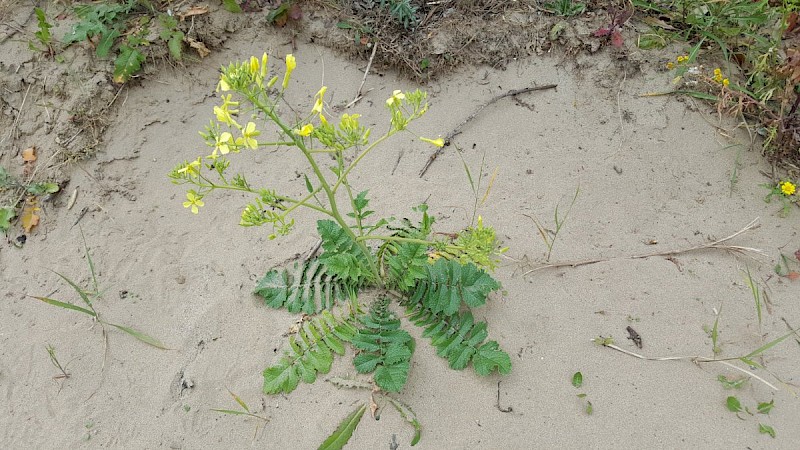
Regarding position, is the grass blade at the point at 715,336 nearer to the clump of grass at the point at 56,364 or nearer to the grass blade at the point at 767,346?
the grass blade at the point at 767,346

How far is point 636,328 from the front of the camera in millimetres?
2461

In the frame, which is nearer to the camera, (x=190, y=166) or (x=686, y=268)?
(x=190, y=166)

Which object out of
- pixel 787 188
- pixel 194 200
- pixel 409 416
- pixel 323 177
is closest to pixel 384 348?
pixel 409 416

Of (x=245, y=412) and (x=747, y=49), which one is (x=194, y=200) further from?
(x=747, y=49)

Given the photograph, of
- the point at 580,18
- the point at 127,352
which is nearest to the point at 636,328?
the point at 580,18

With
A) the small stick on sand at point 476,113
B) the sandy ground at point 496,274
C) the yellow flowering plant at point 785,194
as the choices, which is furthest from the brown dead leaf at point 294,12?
the yellow flowering plant at point 785,194

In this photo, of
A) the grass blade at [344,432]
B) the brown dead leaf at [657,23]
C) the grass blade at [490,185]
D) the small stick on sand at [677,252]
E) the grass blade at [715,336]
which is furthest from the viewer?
the brown dead leaf at [657,23]

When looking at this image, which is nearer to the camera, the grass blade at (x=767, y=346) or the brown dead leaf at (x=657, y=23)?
the grass blade at (x=767, y=346)

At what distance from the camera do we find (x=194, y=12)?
10.9 ft

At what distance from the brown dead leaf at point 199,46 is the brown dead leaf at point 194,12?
0.13 m

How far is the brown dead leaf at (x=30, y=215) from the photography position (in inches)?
117

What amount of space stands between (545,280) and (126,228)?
2.16m

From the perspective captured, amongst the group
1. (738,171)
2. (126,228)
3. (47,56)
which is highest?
(47,56)

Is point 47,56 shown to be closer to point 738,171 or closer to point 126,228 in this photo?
point 126,228
